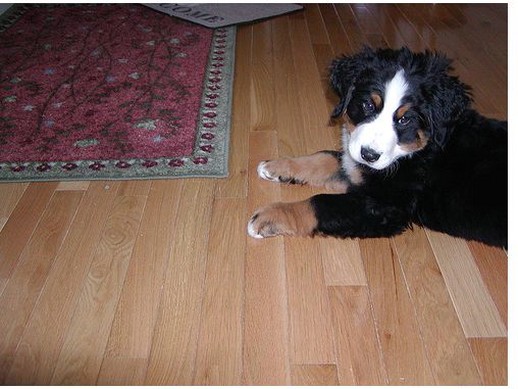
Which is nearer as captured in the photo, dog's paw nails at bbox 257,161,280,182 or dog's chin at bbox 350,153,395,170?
dog's chin at bbox 350,153,395,170

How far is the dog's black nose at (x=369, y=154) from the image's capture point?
1.57 m

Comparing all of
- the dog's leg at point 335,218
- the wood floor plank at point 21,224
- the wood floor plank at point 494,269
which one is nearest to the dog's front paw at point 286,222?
the dog's leg at point 335,218

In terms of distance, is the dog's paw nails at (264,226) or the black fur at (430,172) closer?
the black fur at (430,172)

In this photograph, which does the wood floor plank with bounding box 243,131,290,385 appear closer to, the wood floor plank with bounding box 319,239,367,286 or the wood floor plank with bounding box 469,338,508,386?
the wood floor plank with bounding box 319,239,367,286

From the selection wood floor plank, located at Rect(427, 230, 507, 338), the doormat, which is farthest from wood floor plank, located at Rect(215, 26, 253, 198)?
wood floor plank, located at Rect(427, 230, 507, 338)

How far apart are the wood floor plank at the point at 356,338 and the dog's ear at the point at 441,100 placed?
1.94ft

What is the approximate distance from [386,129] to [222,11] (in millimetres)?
2584

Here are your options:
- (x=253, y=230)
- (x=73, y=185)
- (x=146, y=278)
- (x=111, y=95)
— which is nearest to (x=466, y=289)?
(x=253, y=230)

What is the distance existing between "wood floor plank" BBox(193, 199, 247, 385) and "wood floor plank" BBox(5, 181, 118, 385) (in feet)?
1.40

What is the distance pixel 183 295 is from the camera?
155 cm

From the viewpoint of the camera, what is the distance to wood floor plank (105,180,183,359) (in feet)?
4.65

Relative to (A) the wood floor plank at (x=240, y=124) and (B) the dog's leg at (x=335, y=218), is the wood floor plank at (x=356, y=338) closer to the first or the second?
(B) the dog's leg at (x=335, y=218)

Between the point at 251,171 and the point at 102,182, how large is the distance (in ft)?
2.11

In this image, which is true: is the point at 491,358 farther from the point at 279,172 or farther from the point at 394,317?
the point at 279,172
